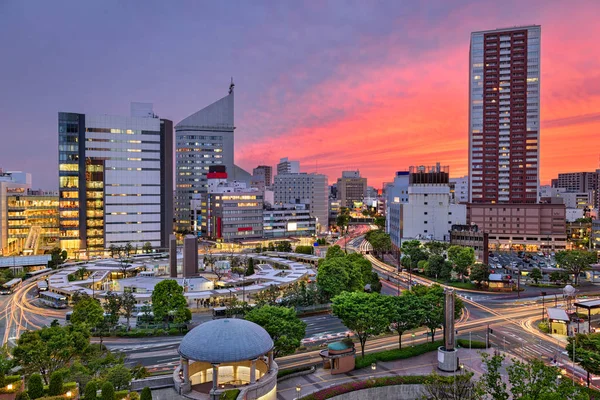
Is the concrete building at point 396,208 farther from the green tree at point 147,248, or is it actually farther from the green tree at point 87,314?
the green tree at point 87,314

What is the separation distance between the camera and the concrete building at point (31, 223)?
14200cm

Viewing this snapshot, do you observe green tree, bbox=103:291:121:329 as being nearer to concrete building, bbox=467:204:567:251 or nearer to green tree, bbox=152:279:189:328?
green tree, bbox=152:279:189:328

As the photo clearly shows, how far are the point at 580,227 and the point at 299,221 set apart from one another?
122281 millimetres

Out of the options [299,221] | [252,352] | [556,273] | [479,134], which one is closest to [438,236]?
[556,273]

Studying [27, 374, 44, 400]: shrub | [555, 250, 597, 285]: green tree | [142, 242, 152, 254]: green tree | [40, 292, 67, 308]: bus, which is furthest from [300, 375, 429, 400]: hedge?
[142, 242, 152, 254]: green tree

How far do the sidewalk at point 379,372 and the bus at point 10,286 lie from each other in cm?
7610

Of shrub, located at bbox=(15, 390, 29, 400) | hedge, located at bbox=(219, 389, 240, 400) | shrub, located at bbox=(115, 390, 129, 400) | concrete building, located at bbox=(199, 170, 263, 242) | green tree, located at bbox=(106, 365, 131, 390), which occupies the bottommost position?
shrub, located at bbox=(115, 390, 129, 400)

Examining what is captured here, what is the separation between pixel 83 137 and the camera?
14312 centimetres

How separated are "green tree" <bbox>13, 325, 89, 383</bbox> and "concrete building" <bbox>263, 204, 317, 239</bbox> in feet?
459

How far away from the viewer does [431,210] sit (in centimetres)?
13275

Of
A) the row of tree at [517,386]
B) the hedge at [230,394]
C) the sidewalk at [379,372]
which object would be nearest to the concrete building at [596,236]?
the sidewalk at [379,372]

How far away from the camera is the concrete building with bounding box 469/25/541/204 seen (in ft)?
549

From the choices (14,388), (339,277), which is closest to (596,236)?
(339,277)

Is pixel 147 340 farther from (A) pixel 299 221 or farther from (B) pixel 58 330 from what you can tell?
(A) pixel 299 221
